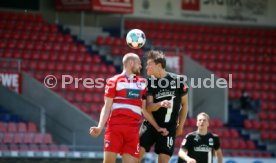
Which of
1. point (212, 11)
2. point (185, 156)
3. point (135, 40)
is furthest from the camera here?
point (212, 11)

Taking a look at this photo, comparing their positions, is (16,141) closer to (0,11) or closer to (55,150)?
(55,150)

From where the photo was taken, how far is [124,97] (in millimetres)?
11664

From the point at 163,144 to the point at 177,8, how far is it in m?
18.0

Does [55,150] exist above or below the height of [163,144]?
below

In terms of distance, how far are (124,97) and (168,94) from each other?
1083 millimetres

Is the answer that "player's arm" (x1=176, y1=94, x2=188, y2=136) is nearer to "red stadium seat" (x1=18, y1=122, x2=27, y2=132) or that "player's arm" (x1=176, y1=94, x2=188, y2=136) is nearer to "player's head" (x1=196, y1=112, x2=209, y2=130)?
"player's head" (x1=196, y1=112, x2=209, y2=130)

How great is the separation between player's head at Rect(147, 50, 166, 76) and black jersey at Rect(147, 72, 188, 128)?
0.20 m

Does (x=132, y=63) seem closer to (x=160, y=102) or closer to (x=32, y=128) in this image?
(x=160, y=102)

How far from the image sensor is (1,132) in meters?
20.6

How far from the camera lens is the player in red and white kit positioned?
11602 millimetres

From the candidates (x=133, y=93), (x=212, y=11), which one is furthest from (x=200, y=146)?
(x=212, y=11)

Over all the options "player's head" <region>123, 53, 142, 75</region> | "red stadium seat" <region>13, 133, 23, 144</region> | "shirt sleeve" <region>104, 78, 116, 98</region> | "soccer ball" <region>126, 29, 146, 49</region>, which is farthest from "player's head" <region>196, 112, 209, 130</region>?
"red stadium seat" <region>13, 133, 23, 144</region>

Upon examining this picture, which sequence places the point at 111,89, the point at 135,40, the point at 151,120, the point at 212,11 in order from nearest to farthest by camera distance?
1. the point at 111,89
2. the point at 151,120
3. the point at 135,40
4. the point at 212,11

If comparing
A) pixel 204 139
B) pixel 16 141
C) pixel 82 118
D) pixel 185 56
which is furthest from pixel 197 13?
pixel 204 139
